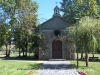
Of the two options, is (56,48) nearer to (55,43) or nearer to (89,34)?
(55,43)

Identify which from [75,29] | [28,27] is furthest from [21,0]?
[75,29]

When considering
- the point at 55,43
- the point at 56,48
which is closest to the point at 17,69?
the point at 56,48

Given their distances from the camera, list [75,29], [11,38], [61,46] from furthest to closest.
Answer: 1. [11,38]
2. [61,46]
3. [75,29]

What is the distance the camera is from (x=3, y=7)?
41594 mm

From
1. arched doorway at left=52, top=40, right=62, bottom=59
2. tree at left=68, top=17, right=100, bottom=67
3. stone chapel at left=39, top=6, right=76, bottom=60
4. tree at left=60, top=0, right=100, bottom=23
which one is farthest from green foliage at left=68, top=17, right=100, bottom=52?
tree at left=60, top=0, right=100, bottom=23

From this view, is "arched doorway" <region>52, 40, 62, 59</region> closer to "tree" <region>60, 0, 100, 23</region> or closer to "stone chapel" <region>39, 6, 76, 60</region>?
"stone chapel" <region>39, 6, 76, 60</region>

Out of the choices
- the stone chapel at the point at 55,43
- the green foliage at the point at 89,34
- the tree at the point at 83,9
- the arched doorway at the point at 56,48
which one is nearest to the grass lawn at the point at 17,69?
the green foliage at the point at 89,34

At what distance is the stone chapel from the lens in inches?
1491

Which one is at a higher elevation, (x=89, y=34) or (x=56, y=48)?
(x=89, y=34)

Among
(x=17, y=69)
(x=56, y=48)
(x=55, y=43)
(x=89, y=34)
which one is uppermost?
(x=89, y=34)

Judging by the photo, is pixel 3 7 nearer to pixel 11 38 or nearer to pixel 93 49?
pixel 11 38

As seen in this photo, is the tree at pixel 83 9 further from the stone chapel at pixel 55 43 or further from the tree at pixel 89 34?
the tree at pixel 89 34

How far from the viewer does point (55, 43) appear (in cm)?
3844

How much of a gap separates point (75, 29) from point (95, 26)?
2.21 meters
